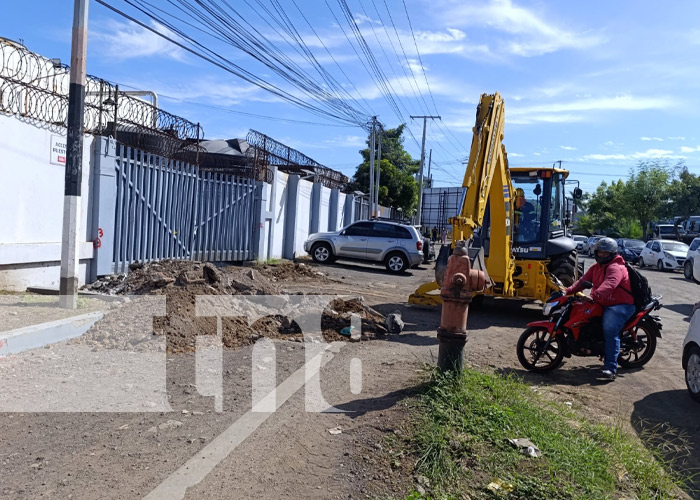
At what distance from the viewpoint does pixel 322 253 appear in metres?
19.8

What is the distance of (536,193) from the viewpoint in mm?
11477

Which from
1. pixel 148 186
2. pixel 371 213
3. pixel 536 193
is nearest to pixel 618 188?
pixel 371 213

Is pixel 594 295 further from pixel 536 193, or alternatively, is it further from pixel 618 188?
Result: pixel 618 188

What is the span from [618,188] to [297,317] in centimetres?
5239

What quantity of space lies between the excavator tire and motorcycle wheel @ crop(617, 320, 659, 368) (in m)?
3.50

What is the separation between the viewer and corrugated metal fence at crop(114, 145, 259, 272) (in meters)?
11.1

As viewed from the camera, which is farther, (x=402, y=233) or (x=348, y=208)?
(x=348, y=208)

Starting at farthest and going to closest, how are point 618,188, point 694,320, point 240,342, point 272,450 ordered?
point 618,188 → point 240,342 → point 694,320 → point 272,450

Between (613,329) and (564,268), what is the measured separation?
462 cm

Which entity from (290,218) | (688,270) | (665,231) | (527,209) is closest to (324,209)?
(290,218)

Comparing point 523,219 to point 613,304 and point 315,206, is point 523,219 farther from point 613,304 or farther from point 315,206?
point 315,206

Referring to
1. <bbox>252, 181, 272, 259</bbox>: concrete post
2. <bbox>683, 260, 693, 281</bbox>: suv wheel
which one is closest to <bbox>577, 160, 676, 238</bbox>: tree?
<bbox>683, 260, 693, 281</bbox>: suv wheel

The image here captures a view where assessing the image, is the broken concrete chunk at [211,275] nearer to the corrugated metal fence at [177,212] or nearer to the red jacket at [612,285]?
the corrugated metal fence at [177,212]

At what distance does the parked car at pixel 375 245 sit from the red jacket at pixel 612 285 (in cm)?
1193
